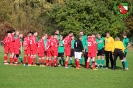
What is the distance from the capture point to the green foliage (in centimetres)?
4994

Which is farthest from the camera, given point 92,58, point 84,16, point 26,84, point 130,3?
point 130,3

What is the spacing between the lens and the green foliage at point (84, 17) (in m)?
49.9

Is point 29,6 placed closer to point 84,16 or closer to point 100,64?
point 84,16

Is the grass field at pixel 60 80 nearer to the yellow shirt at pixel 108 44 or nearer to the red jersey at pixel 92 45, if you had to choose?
the red jersey at pixel 92 45

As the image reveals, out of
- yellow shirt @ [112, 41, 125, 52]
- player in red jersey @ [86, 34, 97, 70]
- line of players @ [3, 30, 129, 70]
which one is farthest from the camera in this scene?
line of players @ [3, 30, 129, 70]

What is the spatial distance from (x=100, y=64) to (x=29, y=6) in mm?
36922

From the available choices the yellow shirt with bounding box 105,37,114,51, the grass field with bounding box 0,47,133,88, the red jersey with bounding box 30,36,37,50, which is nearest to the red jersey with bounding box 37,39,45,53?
the red jersey with bounding box 30,36,37,50

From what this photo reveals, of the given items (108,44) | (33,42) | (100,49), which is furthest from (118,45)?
(33,42)

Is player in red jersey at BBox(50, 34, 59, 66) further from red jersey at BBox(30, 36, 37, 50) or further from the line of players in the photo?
red jersey at BBox(30, 36, 37, 50)

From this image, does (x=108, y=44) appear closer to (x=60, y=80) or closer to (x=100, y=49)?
(x=100, y=49)

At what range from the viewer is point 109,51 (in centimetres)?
2267

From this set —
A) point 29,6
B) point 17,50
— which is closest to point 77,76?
point 17,50

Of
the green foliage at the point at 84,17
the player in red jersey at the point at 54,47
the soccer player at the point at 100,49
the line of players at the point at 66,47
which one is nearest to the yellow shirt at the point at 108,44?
the line of players at the point at 66,47

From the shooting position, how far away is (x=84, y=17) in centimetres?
5025
